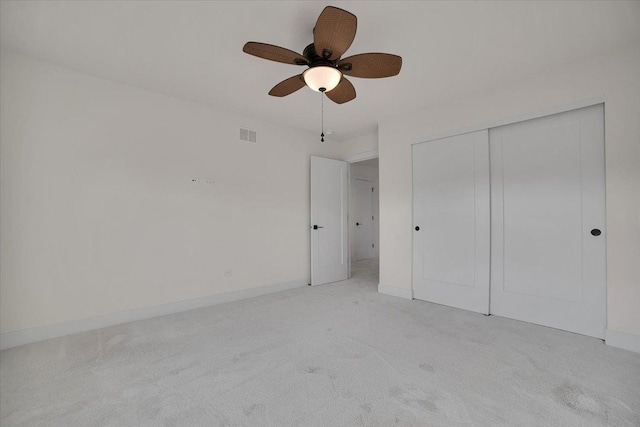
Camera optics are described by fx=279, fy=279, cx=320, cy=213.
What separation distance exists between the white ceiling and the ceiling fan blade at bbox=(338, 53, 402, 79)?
0.32 m

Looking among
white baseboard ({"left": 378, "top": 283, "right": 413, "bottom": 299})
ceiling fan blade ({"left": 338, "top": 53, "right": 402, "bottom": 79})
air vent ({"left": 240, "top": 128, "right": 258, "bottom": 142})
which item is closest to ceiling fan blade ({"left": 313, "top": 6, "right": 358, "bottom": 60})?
ceiling fan blade ({"left": 338, "top": 53, "right": 402, "bottom": 79})

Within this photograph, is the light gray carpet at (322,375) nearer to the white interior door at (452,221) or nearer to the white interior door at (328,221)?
the white interior door at (452,221)

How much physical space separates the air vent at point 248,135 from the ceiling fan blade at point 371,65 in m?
2.23

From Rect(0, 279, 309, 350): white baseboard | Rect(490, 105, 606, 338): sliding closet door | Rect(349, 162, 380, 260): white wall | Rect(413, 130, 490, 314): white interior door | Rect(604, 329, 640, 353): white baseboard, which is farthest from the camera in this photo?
Rect(349, 162, 380, 260): white wall

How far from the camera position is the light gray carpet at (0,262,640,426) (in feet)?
5.34

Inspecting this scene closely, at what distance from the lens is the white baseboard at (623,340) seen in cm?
237

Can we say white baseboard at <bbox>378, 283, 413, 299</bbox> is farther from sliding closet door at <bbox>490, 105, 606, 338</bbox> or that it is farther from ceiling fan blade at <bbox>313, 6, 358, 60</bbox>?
ceiling fan blade at <bbox>313, 6, 358, 60</bbox>

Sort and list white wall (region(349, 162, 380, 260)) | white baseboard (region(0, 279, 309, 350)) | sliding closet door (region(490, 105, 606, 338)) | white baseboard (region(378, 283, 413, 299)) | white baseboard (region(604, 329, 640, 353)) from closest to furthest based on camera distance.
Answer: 1. white baseboard (region(604, 329, 640, 353))
2. white baseboard (region(0, 279, 309, 350))
3. sliding closet door (region(490, 105, 606, 338))
4. white baseboard (region(378, 283, 413, 299))
5. white wall (region(349, 162, 380, 260))

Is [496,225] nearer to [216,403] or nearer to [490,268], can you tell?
[490,268]

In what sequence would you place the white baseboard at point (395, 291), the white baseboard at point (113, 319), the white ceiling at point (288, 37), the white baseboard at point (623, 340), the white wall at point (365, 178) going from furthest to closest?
the white wall at point (365, 178), the white baseboard at point (395, 291), the white baseboard at point (113, 319), the white baseboard at point (623, 340), the white ceiling at point (288, 37)

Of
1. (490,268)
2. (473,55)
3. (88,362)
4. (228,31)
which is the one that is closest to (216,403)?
(88,362)

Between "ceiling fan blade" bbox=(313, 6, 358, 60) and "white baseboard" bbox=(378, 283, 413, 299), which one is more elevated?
"ceiling fan blade" bbox=(313, 6, 358, 60)

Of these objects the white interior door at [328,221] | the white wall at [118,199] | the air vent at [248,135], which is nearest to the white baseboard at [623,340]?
the white interior door at [328,221]

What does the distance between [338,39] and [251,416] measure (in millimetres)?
2416
